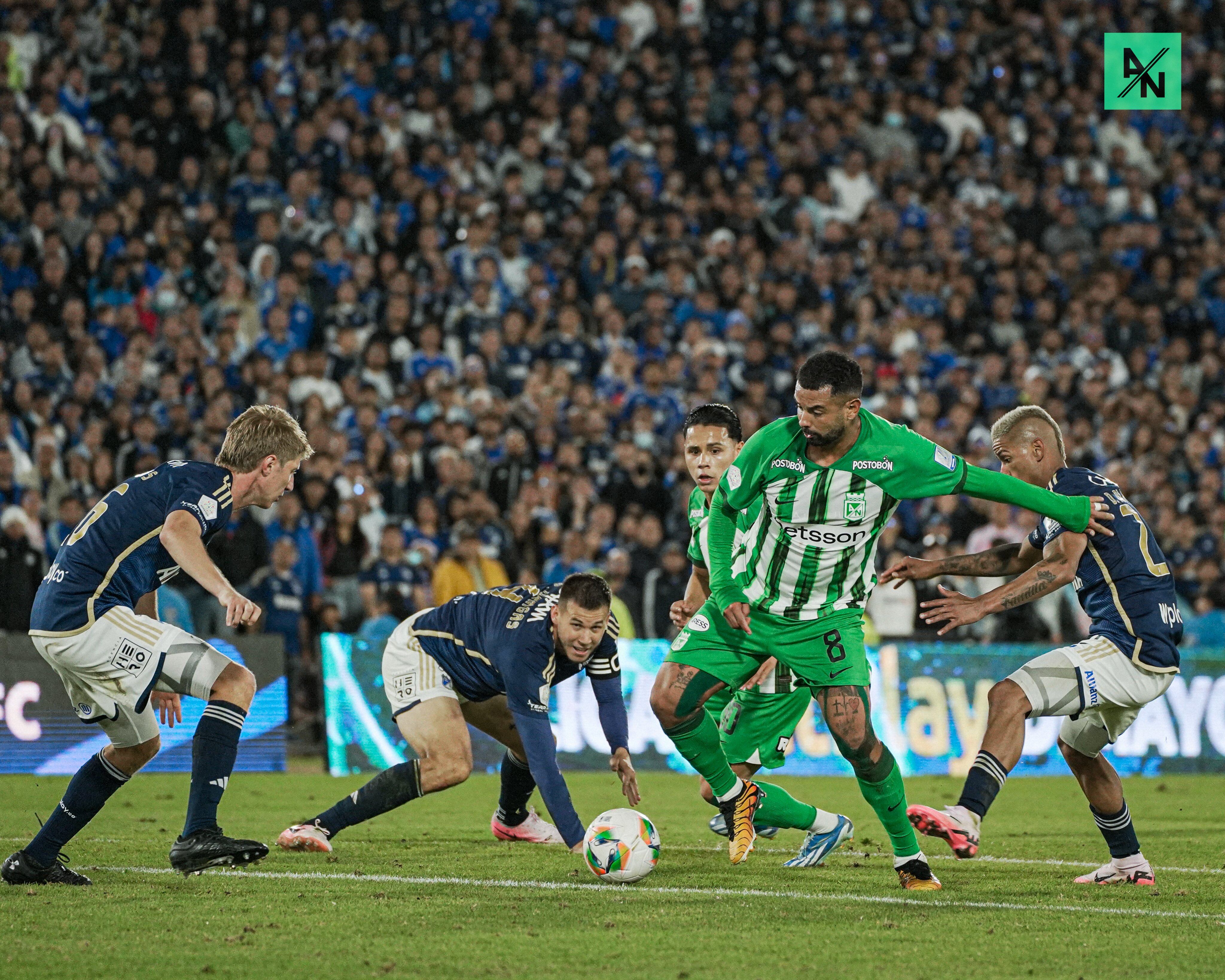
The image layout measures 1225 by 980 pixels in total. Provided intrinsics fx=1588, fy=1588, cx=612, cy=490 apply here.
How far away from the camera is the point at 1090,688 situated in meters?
7.72

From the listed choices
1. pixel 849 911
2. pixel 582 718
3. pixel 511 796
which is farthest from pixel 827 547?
pixel 582 718

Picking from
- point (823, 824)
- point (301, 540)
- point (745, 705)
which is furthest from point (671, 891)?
point (301, 540)

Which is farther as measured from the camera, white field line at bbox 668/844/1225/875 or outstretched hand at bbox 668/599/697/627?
outstretched hand at bbox 668/599/697/627

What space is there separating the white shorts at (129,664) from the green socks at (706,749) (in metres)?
2.32

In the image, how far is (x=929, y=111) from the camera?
2311 cm

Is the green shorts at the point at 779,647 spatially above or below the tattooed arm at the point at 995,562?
below

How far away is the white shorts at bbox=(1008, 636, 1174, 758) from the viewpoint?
7.65 meters

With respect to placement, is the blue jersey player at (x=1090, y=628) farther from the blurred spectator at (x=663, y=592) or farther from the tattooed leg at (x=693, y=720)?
the blurred spectator at (x=663, y=592)

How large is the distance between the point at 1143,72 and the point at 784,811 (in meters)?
19.1

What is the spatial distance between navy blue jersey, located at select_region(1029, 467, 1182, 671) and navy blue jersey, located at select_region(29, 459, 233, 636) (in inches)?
159

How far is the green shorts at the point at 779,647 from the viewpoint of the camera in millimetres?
7543

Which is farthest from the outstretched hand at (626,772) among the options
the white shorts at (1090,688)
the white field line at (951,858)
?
the white shorts at (1090,688)

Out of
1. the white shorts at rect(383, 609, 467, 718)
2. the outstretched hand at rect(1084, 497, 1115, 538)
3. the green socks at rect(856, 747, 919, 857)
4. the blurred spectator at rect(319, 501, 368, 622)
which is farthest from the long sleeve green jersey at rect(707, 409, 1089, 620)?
the blurred spectator at rect(319, 501, 368, 622)

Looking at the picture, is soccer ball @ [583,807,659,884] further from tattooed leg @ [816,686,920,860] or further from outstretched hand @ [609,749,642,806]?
tattooed leg @ [816,686,920,860]
